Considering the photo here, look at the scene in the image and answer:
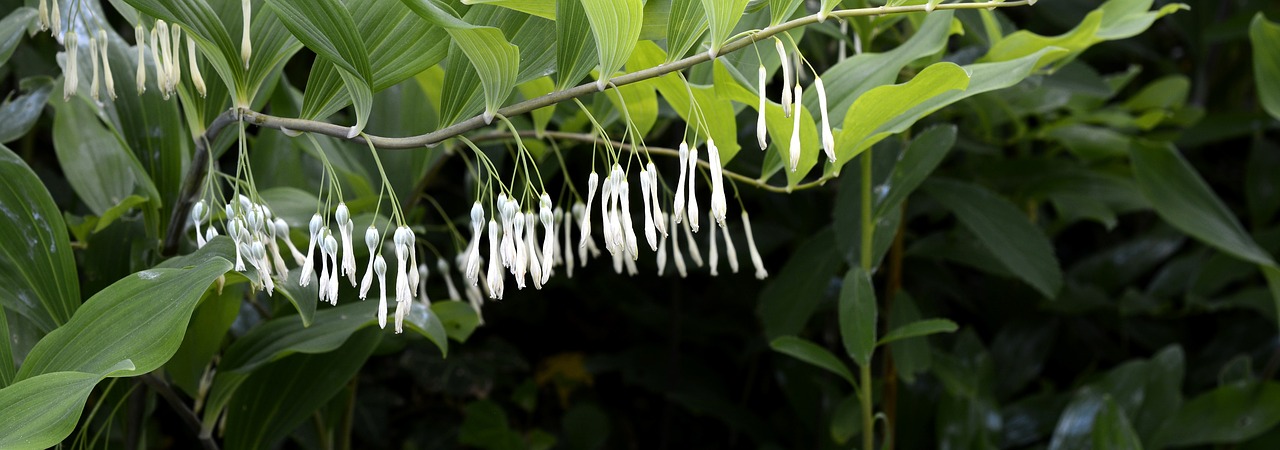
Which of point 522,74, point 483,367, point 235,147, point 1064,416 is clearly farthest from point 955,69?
point 235,147

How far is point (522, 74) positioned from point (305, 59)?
92cm

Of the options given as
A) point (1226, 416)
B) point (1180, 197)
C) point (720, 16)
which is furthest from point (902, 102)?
point (1226, 416)

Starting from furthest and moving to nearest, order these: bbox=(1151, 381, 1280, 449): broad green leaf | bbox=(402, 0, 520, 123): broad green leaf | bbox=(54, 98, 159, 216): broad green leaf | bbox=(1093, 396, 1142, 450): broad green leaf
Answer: bbox=(1151, 381, 1280, 449): broad green leaf < bbox=(1093, 396, 1142, 450): broad green leaf < bbox=(54, 98, 159, 216): broad green leaf < bbox=(402, 0, 520, 123): broad green leaf

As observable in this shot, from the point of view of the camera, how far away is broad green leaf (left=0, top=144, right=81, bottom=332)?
1.93 ft

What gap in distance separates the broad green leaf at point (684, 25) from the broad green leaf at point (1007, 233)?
56 centimetres

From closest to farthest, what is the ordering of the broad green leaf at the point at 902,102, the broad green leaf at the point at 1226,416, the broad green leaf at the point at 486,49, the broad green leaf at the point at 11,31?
the broad green leaf at the point at 486,49, the broad green leaf at the point at 902,102, the broad green leaf at the point at 11,31, the broad green leaf at the point at 1226,416

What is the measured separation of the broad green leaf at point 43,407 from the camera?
46 centimetres

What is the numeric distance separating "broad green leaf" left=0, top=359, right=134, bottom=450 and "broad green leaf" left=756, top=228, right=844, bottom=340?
2.06ft

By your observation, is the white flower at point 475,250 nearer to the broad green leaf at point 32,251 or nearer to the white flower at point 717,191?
the white flower at point 717,191

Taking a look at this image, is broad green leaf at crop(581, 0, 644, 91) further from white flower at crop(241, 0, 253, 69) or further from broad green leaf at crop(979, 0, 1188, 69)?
broad green leaf at crop(979, 0, 1188, 69)

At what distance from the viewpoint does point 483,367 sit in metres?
1.19

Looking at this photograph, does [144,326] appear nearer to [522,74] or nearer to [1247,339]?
[522,74]

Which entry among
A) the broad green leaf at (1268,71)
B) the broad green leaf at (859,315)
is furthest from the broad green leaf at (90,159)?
the broad green leaf at (1268,71)

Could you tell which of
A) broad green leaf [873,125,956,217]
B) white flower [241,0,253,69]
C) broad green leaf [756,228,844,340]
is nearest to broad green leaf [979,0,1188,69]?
broad green leaf [873,125,956,217]
